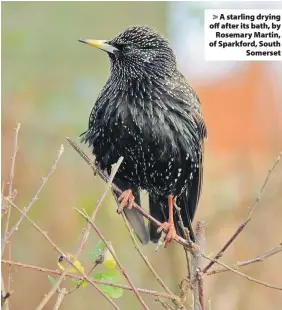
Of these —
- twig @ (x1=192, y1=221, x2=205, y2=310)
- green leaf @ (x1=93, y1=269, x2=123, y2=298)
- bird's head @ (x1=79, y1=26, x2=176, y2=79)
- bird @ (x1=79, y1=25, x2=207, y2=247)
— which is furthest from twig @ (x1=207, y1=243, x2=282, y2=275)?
bird's head @ (x1=79, y1=26, x2=176, y2=79)

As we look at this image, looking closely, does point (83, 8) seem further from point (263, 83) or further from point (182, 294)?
point (182, 294)

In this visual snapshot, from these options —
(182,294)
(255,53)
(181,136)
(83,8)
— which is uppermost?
(83,8)

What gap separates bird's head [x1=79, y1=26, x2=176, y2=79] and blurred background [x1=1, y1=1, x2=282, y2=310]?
285 millimetres

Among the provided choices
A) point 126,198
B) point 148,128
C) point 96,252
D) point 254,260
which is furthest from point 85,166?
point 254,260

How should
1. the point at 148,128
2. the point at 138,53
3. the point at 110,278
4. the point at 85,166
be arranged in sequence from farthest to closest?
the point at 85,166 → the point at 138,53 → the point at 148,128 → the point at 110,278

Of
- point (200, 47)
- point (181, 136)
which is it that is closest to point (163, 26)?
point (200, 47)

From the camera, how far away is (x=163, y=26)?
130 inches

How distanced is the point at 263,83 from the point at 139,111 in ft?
2.87

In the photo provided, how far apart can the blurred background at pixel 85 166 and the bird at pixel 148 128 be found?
1.11 feet

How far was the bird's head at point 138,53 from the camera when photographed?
9.36 ft

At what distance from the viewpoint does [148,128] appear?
273 centimetres

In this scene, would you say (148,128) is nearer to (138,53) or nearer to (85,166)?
(138,53)

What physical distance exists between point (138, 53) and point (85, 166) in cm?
105

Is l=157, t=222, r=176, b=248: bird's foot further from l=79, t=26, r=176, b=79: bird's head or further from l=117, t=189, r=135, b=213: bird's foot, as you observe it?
l=79, t=26, r=176, b=79: bird's head
